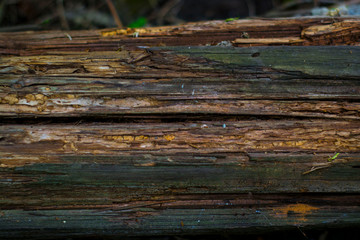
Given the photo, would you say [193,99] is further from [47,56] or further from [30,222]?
[30,222]

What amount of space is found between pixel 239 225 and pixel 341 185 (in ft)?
2.50

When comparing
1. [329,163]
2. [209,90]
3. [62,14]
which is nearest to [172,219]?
[209,90]

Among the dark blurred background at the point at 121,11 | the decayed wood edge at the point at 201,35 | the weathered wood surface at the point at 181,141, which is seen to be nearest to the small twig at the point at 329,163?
the weathered wood surface at the point at 181,141

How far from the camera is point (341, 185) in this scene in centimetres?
183

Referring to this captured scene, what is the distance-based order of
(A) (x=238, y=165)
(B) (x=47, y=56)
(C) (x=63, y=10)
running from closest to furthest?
1. (A) (x=238, y=165)
2. (B) (x=47, y=56)
3. (C) (x=63, y=10)

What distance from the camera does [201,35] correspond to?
208 cm

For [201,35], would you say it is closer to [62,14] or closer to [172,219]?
[172,219]

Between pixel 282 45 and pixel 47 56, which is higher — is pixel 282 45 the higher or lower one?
the lower one

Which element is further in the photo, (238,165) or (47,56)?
(47,56)

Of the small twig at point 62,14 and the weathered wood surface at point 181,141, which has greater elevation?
the small twig at point 62,14

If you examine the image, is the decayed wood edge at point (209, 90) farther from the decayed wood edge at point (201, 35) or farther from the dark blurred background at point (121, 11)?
the dark blurred background at point (121, 11)

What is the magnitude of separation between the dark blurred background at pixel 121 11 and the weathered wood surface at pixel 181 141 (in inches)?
94.3

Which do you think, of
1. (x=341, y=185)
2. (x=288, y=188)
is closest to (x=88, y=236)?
(x=288, y=188)

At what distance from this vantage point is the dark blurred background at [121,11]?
398 cm
